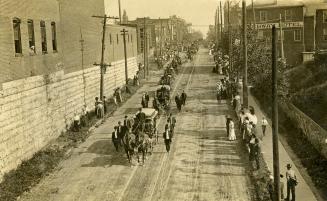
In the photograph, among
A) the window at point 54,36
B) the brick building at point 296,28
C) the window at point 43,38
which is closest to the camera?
the window at point 43,38

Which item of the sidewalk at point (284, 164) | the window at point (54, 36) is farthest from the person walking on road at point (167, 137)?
the window at point (54, 36)

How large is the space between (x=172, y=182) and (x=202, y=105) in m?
19.5

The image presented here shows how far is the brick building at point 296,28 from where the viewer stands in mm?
61875

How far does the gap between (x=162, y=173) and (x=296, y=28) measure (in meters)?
47.7

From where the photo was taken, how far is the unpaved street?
19.0 metres

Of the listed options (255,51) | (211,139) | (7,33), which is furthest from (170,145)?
(255,51)

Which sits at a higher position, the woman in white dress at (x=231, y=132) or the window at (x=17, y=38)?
the window at (x=17, y=38)

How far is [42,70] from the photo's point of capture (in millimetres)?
27203

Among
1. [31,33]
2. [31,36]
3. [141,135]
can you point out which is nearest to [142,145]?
[141,135]

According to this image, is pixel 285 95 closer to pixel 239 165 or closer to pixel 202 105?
pixel 202 105

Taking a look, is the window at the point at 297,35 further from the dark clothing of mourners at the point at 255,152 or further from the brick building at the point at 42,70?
the dark clothing of mourners at the point at 255,152

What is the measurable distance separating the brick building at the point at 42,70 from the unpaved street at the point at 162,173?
2.28 meters

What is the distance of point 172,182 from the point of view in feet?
66.4

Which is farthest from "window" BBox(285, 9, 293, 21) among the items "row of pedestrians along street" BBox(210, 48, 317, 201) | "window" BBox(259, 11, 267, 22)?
"row of pedestrians along street" BBox(210, 48, 317, 201)
